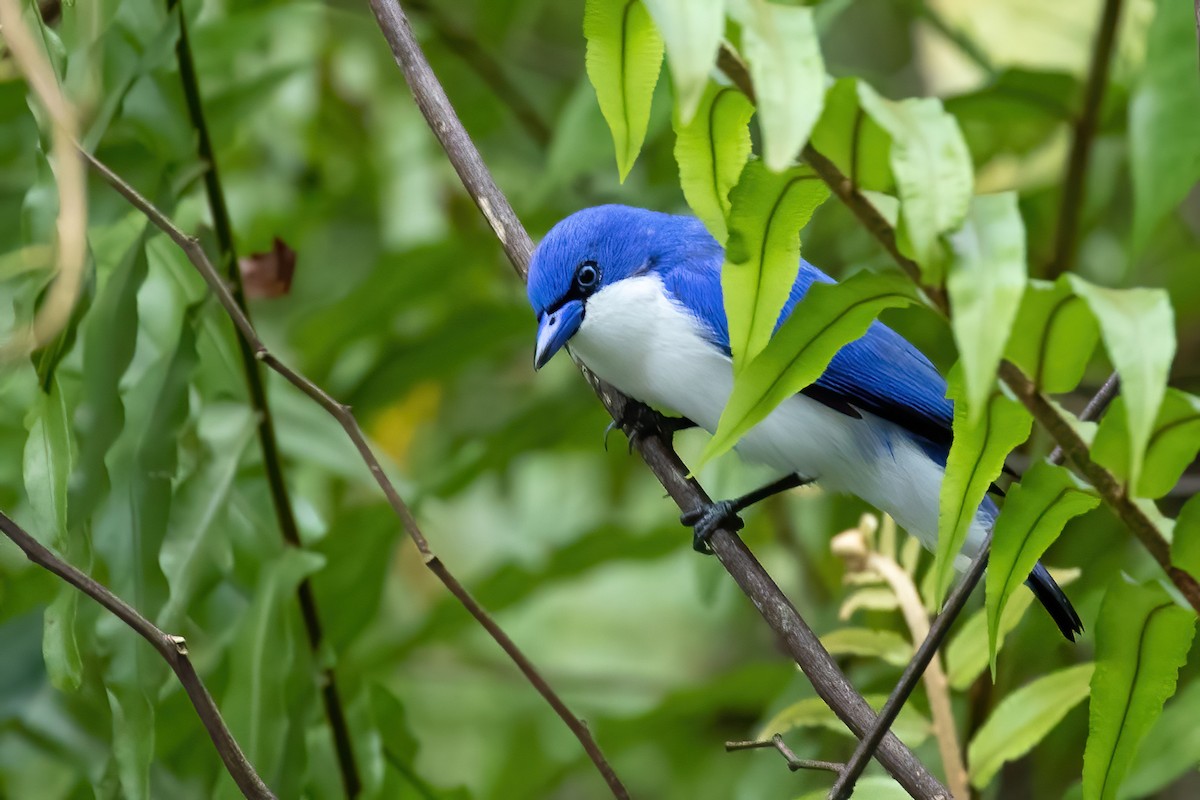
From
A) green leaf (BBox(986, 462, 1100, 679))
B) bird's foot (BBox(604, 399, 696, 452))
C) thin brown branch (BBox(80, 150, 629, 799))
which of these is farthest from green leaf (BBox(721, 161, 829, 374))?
bird's foot (BBox(604, 399, 696, 452))

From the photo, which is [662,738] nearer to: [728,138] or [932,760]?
[932,760]

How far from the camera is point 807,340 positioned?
130 cm

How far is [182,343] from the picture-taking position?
2.01 m

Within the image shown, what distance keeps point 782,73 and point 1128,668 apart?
73 centimetres

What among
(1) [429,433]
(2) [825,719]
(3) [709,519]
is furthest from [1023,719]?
(1) [429,433]

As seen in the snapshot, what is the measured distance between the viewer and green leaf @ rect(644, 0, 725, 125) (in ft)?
3.43

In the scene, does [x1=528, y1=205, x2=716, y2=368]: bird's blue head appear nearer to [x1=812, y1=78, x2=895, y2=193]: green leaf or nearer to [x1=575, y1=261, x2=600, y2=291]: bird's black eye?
[x1=575, y1=261, x2=600, y2=291]: bird's black eye

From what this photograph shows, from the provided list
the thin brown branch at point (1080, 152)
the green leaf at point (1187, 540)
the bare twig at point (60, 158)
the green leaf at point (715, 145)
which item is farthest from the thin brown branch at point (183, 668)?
the thin brown branch at point (1080, 152)

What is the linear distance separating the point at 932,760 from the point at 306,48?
8.38 ft

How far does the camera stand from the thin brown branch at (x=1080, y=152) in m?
2.98

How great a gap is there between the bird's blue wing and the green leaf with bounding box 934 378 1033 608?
4.53 feet

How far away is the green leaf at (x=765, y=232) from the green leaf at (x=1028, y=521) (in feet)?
0.99

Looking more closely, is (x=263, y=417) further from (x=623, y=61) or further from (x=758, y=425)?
(x=623, y=61)

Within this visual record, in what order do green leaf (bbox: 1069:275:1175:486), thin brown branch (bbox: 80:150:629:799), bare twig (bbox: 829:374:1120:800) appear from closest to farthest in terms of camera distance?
green leaf (bbox: 1069:275:1175:486), bare twig (bbox: 829:374:1120:800), thin brown branch (bbox: 80:150:629:799)
